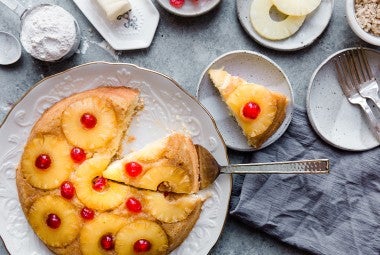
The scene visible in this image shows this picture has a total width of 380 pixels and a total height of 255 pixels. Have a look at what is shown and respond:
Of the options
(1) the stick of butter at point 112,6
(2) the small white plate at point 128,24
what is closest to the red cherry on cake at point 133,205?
(2) the small white plate at point 128,24

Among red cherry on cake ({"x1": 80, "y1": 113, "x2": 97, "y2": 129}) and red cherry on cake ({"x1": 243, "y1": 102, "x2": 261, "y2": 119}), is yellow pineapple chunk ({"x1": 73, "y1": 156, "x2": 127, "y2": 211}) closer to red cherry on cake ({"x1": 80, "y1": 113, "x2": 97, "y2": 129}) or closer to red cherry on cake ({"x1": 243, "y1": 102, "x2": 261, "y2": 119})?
red cherry on cake ({"x1": 80, "y1": 113, "x2": 97, "y2": 129})

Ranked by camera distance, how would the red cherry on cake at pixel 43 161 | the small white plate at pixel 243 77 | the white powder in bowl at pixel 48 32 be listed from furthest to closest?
the small white plate at pixel 243 77 < the white powder in bowl at pixel 48 32 < the red cherry on cake at pixel 43 161

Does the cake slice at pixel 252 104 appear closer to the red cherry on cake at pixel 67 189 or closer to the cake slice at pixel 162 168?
the cake slice at pixel 162 168

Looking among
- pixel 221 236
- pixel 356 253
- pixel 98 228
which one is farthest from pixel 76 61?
pixel 356 253

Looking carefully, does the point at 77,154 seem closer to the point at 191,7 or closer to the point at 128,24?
the point at 128,24

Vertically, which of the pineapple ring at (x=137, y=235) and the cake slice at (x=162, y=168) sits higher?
the cake slice at (x=162, y=168)
